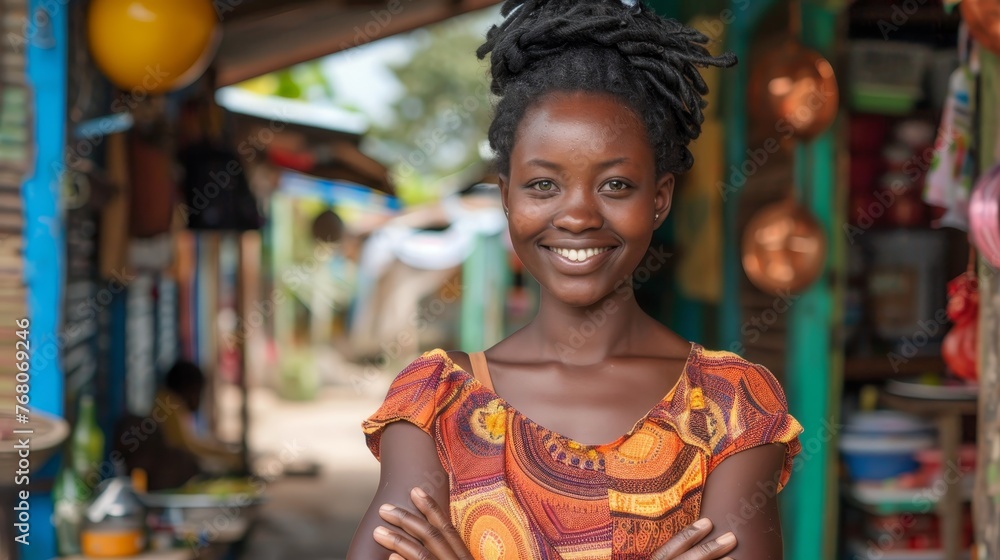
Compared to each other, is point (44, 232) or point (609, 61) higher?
point (609, 61)

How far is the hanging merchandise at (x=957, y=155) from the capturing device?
285 cm

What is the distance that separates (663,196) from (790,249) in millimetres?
2086

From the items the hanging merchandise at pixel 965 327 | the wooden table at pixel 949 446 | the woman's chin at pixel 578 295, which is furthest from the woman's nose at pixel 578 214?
the wooden table at pixel 949 446

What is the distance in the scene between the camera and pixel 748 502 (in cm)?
146

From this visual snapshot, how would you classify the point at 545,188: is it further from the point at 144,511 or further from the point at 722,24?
the point at 722,24

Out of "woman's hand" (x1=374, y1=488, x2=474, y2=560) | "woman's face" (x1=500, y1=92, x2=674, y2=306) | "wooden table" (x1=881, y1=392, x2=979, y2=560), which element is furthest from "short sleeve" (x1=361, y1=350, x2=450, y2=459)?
"wooden table" (x1=881, y1=392, x2=979, y2=560)

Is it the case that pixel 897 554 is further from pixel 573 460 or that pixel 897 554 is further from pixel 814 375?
pixel 573 460

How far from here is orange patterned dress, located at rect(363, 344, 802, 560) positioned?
4.75 ft

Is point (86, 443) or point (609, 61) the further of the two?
point (86, 443)

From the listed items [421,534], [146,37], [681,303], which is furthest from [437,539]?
[681,303]

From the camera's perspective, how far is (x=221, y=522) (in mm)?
4207

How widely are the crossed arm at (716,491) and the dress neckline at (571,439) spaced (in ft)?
0.43

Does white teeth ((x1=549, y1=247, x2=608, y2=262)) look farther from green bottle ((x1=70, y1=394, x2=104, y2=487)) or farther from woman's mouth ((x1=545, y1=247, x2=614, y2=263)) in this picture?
green bottle ((x1=70, y1=394, x2=104, y2=487))

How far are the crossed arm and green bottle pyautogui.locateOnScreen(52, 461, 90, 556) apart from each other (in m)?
2.11
